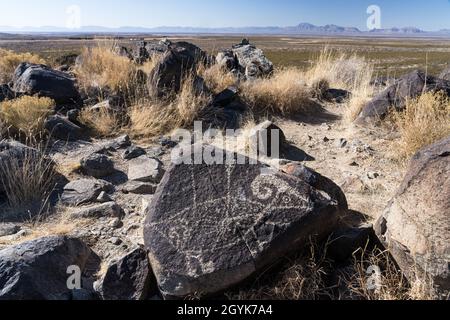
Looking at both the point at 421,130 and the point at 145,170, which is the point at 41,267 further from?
the point at 421,130

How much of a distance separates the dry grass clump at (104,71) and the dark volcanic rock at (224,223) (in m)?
4.78

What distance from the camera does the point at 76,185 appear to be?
482 centimetres

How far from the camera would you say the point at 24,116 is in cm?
621

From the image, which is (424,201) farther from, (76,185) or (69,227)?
(76,185)

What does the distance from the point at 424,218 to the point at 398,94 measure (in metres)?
4.73

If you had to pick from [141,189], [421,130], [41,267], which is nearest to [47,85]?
[141,189]

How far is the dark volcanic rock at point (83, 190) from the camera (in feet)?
15.0

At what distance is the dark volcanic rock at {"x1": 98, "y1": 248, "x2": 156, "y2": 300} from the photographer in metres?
3.12

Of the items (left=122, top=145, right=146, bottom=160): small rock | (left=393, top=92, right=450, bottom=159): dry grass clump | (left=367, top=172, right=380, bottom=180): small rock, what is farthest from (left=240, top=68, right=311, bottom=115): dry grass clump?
(left=367, top=172, right=380, bottom=180): small rock

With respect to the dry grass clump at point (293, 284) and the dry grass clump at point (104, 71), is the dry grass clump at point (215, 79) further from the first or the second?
the dry grass clump at point (293, 284)

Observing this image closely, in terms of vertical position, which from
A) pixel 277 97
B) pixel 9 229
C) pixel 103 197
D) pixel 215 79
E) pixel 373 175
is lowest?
pixel 9 229

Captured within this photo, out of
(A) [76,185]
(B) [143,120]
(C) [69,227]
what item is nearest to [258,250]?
(C) [69,227]

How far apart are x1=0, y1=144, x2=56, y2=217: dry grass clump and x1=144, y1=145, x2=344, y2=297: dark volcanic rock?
1.75 metres

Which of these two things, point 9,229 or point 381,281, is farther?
point 9,229
